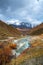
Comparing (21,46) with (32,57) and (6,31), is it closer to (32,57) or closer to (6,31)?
(32,57)

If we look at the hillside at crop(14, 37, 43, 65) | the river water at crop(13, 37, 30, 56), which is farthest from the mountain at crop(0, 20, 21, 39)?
the hillside at crop(14, 37, 43, 65)

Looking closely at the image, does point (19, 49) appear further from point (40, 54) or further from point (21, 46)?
point (40, 54)

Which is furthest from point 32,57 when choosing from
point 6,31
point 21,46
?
point 6,31

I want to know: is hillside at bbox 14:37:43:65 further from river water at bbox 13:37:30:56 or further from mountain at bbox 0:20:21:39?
mountain at bbox 0:20:21:39

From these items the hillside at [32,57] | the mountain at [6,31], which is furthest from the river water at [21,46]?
the mountain at [6,31]

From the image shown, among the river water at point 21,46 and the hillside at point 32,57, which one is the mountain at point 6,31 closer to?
the river water at point 21,46

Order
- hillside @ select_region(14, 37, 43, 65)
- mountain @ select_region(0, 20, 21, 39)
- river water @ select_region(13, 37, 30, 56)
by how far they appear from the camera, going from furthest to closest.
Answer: mountain @ select_region(0, 20, 21, 39) → river water @ select_region(13, 37, 30, 56) → hillside @ select_region(14, 37, 43, 65)

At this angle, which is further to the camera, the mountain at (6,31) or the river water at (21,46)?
the mountain at (6,31)

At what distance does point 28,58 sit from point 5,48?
9.12m

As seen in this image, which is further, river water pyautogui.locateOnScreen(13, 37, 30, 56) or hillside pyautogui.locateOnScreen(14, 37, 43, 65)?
river water pyautogui.locateOnScreen(13, 37, 30, 56)

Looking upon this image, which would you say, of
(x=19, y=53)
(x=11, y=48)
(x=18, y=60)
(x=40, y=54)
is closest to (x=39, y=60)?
(x=40, y=54)

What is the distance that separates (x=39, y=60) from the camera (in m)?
39.8

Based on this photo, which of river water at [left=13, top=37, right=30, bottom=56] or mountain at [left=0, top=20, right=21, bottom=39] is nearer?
river water at [left=13, top=37, right=30, bottom=56]

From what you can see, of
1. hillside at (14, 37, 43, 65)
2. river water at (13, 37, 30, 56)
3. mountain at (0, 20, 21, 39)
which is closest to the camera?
hillside at (14, 37, 43, 65)
